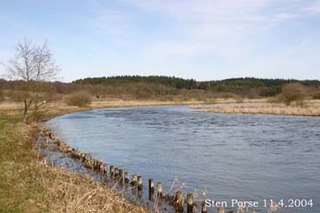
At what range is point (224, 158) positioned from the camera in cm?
2398

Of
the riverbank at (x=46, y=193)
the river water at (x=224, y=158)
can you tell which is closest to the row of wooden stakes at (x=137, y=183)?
the river water at (x=224, y=158)

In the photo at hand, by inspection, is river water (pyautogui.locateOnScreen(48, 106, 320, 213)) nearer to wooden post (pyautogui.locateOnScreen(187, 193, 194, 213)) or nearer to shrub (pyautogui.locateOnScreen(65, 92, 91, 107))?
wooden post (pyautogui.locateOnScreen(187, 193, 194, 213))

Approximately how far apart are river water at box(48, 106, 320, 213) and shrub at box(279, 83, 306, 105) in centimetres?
2859

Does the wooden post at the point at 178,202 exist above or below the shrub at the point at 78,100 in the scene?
below

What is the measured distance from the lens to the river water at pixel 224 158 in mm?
16344

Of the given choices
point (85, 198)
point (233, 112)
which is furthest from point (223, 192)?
point (233, 112)

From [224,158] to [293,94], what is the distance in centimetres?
4773

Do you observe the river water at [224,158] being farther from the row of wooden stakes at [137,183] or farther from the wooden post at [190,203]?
the wooden post at [190,203]

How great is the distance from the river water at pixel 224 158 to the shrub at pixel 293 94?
2859 centimetres

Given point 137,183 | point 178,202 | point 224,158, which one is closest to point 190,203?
point 178,202

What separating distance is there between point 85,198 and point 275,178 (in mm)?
10209

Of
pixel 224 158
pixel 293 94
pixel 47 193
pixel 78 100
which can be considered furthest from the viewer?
pixel 78 100

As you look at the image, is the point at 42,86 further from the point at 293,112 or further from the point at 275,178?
the point at 293,112

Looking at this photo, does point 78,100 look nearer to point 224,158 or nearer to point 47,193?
point 224,158
